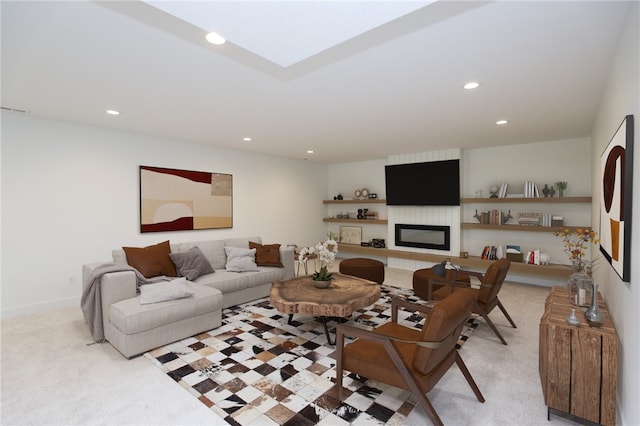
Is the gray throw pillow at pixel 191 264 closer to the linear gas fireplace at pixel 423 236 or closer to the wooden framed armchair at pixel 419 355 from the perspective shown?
the wooden framed armchair at pixel 419 355

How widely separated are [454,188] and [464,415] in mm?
4667

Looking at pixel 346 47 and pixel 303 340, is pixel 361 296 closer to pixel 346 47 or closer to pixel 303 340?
pixel 303 340

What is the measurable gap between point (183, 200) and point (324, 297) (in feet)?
11.2

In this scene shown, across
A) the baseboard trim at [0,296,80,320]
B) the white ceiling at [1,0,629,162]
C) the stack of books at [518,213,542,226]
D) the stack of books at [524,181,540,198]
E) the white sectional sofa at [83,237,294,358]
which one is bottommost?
the baseboard trim at [0,296,80,320]

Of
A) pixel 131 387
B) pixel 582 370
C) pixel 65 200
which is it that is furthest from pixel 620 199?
pixel 65 200

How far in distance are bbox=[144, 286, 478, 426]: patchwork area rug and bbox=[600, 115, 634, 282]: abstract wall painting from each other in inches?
63.1

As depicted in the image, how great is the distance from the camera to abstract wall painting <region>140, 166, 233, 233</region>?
4961 millimetres

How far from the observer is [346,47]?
2176 mm

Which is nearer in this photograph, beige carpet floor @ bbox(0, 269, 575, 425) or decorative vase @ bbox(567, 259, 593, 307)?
beige carpet floor @ bbox(0, 269, 575, 425)

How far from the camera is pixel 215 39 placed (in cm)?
206

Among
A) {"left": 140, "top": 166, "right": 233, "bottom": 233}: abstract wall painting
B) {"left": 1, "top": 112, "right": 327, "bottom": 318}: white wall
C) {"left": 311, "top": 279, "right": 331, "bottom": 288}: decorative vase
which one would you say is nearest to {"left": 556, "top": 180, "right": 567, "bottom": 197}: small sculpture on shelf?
{"left": 311, "top": 279, "right": 331, "bottom": 288}: decorative vase

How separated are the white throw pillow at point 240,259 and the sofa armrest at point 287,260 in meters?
0.46

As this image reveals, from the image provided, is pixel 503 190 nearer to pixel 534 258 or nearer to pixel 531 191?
pixel 531 191

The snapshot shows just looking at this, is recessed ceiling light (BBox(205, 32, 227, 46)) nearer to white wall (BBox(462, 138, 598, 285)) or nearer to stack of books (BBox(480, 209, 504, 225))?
white wall (BBox(462, 138, 598, 285))
